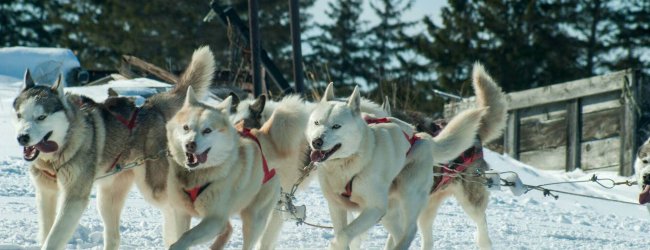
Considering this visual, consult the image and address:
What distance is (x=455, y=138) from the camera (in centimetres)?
655

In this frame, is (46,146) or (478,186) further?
(478,186)

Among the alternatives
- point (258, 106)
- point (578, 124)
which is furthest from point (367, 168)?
point (578, 124)

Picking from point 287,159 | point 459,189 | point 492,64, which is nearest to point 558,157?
point 459,189

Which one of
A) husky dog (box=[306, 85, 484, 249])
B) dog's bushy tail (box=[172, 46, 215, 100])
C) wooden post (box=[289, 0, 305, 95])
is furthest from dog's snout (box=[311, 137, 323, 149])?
wooden post (box=[289, 0, 305, 95])

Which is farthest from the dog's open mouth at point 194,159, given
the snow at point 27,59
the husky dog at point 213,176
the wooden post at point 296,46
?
the snow at point 27,59

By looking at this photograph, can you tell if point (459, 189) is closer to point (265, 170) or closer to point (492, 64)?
point (265, 170)

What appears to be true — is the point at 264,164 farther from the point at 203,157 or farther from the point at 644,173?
the point at 644,173

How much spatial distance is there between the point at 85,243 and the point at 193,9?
2052cm

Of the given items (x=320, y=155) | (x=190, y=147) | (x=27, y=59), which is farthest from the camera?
(x=27, y=59)

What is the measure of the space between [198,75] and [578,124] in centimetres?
723

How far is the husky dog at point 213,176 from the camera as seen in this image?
17.6ft

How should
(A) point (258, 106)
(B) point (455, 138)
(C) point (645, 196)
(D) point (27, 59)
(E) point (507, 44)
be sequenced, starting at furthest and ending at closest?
1. (E) point (507, 44)
2. (D) point (27, 59)
3. (A) point (258, 106)
4. (B) point (455, 138)
5. (C) point (645, 196)

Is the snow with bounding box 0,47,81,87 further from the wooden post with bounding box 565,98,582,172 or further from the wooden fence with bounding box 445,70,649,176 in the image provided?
the wooden post with bounding box 565,98,582,172

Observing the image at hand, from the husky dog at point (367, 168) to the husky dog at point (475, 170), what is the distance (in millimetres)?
934
